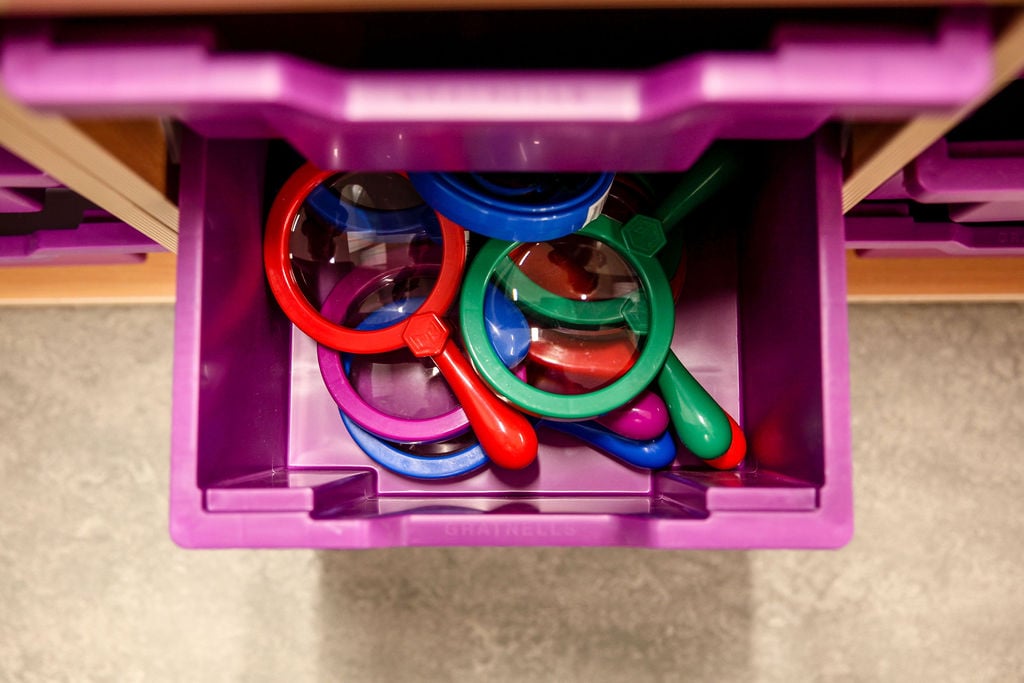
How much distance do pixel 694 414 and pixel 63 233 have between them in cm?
50

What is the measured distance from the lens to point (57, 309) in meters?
0.81

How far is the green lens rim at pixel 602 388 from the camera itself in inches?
19.9

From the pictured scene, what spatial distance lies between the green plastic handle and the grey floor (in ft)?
0.96

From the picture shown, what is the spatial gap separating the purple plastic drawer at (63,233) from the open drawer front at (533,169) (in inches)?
5.5

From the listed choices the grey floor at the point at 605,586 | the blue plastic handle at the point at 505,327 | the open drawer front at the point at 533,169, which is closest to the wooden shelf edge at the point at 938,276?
the grey floor at the point at 605,586

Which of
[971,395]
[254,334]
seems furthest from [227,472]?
[971,395]

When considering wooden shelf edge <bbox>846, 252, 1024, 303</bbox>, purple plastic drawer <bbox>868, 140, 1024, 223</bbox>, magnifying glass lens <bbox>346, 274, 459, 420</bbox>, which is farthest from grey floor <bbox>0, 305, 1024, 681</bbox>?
purple plastic drawer <bbox>868, 140, 1024, 223</bbox>

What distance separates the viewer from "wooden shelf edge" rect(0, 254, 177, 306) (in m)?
0.74

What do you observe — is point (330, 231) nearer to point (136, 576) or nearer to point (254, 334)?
point (254, 334)

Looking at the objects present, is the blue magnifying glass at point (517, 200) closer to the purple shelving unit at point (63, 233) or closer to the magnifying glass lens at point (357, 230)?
the magnifying glass lens at point (357, 230)

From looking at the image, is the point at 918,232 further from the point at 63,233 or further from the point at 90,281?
the point at 90,281

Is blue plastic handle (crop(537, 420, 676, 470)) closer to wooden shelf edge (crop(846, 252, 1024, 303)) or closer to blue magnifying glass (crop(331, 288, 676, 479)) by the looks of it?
blue magnifying glass (crop(331, 288, 676, 479))

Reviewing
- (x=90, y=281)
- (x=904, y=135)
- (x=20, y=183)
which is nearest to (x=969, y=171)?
(x=904, y=135)

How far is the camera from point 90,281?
750 mm
